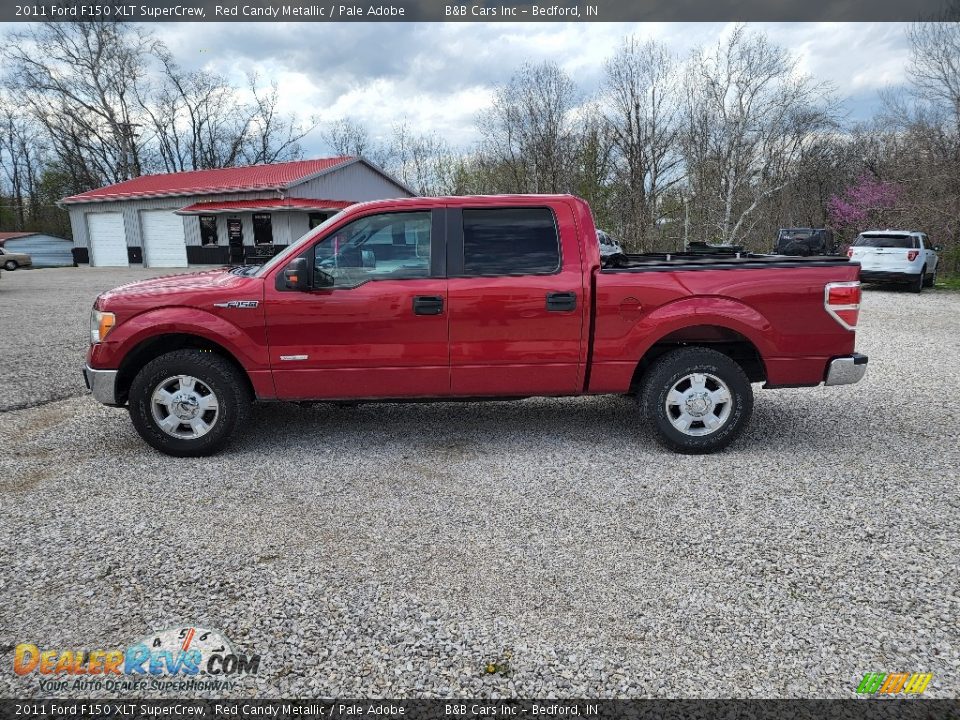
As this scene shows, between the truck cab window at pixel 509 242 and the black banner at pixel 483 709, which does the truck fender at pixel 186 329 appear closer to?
the truck cab window at pixel 509 242

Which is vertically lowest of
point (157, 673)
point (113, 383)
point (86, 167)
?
point (157, 673)

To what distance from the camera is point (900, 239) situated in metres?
15.8

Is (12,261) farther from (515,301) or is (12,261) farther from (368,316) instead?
(515,301)

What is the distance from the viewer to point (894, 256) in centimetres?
1562

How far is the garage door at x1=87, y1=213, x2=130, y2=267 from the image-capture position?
3322cm

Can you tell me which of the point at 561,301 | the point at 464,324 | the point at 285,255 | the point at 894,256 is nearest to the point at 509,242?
the point at 561,301

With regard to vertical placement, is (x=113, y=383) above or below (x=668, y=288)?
below

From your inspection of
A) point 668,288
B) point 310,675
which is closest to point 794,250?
point 668,288

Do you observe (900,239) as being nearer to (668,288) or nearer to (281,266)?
(668,288)

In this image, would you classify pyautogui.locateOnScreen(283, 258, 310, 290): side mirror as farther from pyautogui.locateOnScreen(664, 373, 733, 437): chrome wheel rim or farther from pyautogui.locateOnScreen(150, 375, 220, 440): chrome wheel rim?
pyautogui.locateOnScreen(664, 373, 733, 437): chrome wheel rim

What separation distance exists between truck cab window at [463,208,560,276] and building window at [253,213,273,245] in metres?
28.2

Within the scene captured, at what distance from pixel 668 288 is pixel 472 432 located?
1964mm

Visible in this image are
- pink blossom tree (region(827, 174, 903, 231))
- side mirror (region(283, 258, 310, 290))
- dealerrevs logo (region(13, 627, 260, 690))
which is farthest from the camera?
pink blossom tree (region(827, 174, 903, 231))

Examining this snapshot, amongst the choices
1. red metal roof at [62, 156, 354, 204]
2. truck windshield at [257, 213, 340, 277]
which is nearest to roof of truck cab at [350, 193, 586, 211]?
truck windshield at [257, 213, 340, 277]
